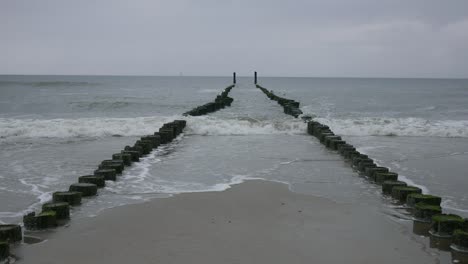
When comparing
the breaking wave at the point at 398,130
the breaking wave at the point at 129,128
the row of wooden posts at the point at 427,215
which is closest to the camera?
the row of wooden posts at the point at 427,215

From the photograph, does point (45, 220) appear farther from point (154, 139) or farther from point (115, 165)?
point (154, 139)

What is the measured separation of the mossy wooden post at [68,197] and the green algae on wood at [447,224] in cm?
416

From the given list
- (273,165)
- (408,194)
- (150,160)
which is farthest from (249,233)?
(150,160)

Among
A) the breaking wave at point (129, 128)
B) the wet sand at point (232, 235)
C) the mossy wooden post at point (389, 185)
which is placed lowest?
the breaking wave at point (129, 128)

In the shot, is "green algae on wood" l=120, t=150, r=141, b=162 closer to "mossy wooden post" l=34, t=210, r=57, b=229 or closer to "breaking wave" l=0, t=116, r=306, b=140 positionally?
"mossy wooden post" l=34, t=210, r=57, b=229

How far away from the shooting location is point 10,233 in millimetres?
5316

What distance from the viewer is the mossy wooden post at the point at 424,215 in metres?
5.93

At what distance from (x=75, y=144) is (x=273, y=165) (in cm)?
609

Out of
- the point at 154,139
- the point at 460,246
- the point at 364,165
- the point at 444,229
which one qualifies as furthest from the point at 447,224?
the point at 154,139

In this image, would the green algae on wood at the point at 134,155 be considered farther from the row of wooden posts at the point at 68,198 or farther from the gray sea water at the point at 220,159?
the gray sea water at the point at 220,159

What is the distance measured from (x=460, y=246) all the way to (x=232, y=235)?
83.6 inches

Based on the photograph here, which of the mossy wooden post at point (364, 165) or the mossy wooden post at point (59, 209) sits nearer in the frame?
the mossy wooden post at point (59, 209)

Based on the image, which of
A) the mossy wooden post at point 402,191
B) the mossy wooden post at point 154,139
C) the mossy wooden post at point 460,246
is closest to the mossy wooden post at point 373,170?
the mossy wooden post at point 402,191

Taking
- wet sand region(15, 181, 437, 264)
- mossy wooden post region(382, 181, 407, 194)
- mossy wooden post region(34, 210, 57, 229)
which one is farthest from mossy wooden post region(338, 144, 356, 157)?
mossy wooden post region(34, 210, 57, 229)
